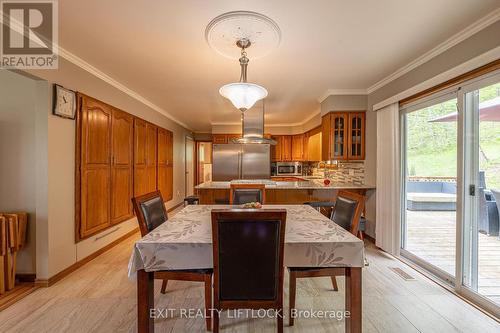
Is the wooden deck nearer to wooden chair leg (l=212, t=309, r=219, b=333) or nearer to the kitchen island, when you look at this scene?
the kitchen island

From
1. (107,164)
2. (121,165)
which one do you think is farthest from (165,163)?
(107,164)

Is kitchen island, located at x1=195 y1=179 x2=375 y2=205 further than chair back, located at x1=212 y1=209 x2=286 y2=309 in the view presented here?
Yes

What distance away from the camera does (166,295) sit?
2236mm

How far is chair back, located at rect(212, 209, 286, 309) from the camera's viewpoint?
4.18 feet

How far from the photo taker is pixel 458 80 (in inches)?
87.9

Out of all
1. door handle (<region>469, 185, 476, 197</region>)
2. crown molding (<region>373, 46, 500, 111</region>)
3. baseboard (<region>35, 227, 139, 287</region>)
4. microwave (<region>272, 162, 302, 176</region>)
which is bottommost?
baseboard (<region>35, 227, 139, 287</region>)

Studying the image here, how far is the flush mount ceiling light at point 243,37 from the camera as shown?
5.96 feet

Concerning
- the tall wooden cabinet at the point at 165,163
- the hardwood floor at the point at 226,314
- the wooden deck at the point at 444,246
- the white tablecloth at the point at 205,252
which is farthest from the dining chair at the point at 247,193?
the tall wooden cabinet at the point at 165,163

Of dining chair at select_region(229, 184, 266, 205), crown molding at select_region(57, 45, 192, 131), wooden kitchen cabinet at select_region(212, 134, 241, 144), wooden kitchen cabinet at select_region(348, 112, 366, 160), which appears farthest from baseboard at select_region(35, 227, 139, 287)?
wooden kitchen cabinet at select_region(348, 112, 366, 160)

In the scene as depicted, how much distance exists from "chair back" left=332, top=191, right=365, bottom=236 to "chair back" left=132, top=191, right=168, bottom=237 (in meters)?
1.53

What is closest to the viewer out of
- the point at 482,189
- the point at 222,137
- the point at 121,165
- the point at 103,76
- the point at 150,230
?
the point at 150,230

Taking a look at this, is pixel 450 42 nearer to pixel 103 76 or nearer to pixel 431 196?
pixel 431 196

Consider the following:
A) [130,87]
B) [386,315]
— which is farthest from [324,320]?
[130,87]

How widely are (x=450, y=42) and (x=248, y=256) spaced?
2.62 meters
